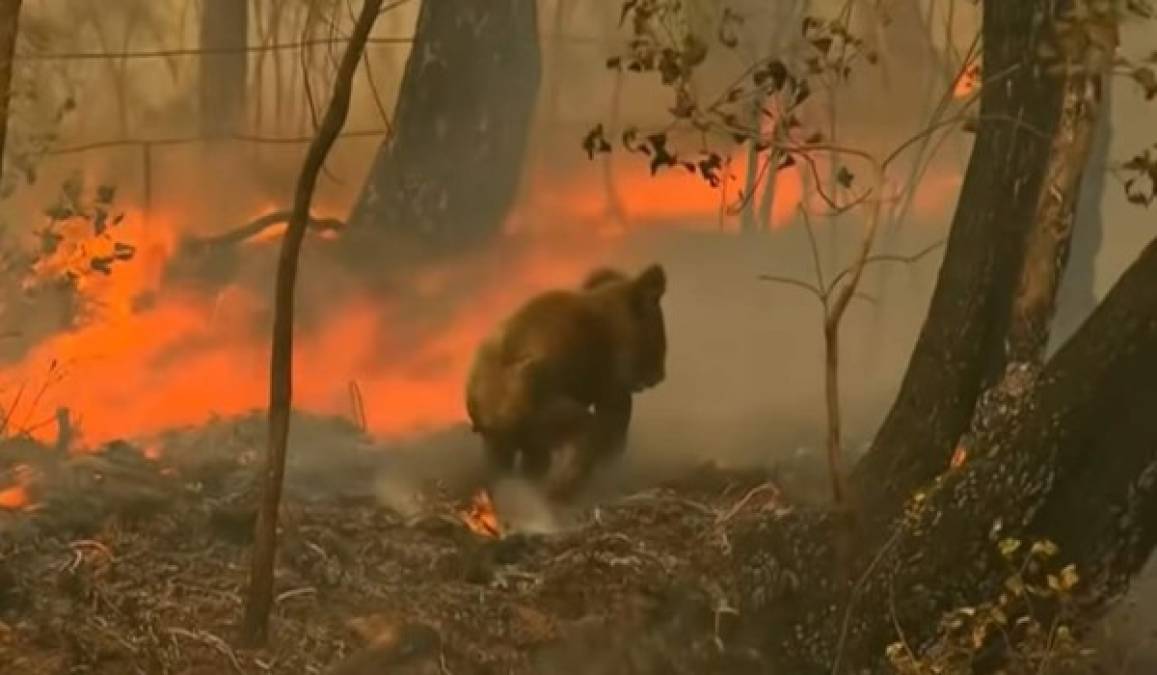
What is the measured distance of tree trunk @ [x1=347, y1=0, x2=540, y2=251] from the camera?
2.34 m

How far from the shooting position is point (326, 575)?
7.73 ft

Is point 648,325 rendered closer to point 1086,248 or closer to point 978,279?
point 978,279

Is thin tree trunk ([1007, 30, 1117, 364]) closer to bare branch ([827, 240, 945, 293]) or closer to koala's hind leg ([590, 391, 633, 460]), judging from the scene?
bare branch ([827, 240, 945, 293])

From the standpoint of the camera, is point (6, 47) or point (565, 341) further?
point (565, 341)

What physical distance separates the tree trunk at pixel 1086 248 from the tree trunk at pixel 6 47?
116cm

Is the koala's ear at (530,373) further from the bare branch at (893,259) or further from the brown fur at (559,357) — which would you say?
the bare branch at (893,259)

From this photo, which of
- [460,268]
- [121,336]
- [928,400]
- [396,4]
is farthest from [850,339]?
[121,336]

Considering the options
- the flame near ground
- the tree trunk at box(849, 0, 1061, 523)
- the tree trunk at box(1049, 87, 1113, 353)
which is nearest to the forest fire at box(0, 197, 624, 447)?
the flame near ground

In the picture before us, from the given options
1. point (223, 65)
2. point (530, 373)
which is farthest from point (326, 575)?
→ point (223, 65)

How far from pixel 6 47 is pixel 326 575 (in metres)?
0.67

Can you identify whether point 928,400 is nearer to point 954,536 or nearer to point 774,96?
point 954,536

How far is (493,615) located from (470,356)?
0.95ft

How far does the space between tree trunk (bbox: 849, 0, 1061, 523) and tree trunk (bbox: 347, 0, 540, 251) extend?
0.49 metres

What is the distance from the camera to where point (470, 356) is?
7.79 ft
